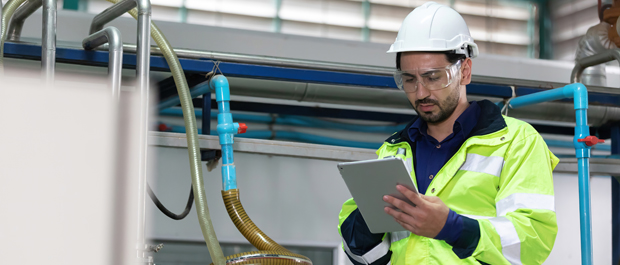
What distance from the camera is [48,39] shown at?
4.66 ft

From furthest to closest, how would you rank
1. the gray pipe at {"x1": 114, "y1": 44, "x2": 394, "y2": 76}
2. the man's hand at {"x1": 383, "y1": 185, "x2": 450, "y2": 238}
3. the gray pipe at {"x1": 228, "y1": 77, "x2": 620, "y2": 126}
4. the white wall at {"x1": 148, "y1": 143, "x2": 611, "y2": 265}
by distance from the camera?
the white wall at {"x1": 148, "y1": 143, "x2": 611, "y2": 265}
the gray pipe at {"x1": 228, "y1": 77, "x2": 620, "y2": 126}
the gray pipe at {"x1": 114, "y1": 44, "x2": 394, "y2": 76}
the man's hand at {"x1": 383, "y1": 185, "x2": 450, "y2": 238}

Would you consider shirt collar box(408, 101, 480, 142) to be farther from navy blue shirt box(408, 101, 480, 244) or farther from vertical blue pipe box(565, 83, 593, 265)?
vertical blue pipe box(565, 83, 593, 265)

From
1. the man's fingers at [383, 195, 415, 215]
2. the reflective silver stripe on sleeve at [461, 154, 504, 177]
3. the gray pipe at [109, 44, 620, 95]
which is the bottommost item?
the man's fingers at [383, 195, 415, 215]

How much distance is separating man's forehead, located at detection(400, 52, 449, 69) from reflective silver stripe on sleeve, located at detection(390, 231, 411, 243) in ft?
1.23

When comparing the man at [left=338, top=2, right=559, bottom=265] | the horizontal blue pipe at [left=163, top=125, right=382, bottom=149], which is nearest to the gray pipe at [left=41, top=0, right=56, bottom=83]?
the man at [left=338, top=2, right=559, bottom=265]

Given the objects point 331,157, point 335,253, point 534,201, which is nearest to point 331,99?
point 331,157

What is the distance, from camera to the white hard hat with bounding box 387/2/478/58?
1.28 meters

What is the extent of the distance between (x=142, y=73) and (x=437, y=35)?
0.67 m

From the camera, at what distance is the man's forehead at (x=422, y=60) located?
1263mm

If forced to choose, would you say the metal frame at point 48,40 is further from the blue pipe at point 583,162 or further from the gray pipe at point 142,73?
the blue pipe at point 583,162

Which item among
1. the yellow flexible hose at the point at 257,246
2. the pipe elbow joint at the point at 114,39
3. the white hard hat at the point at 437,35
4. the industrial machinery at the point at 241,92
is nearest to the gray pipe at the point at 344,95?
the industrial machinery at the point at 241,92

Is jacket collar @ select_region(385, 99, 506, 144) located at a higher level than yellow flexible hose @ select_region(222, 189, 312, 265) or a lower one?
higher

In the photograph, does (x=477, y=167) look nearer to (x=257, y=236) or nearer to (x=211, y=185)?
(x=257, y=236)

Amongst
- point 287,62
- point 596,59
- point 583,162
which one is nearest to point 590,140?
point 583,162
